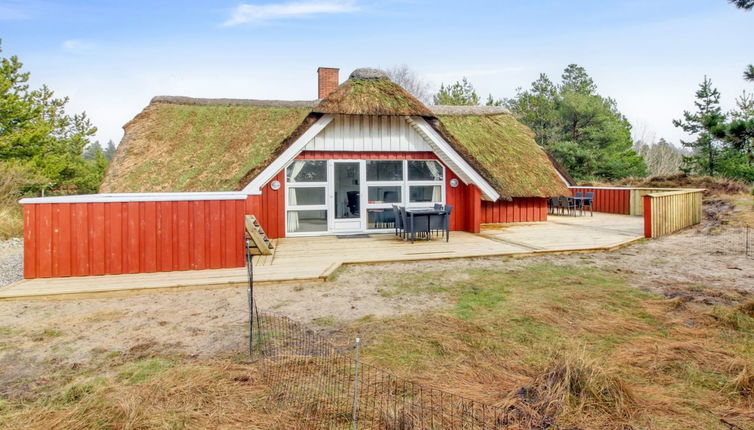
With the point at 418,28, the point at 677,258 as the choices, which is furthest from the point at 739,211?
the point at 418,28

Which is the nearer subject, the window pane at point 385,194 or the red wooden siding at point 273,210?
the red wooden siding at point 273,210

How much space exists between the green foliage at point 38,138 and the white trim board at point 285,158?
12011mm

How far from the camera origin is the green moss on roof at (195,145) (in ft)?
40.4

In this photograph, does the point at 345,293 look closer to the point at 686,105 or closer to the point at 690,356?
the point at 690,356

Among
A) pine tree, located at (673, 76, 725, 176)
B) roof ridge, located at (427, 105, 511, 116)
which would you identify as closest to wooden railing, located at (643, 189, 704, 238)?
roof ridge, located at (427, 105, 511, 116)

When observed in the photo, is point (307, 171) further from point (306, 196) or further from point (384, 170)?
point (384, 170)

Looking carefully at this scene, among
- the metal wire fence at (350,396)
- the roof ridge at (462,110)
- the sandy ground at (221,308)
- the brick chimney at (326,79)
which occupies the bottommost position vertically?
the metal wire fence at (350,396)

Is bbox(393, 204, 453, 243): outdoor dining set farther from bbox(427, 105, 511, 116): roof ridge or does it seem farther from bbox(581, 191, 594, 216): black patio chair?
bbox(581, 191, 594, 216): black patio chair

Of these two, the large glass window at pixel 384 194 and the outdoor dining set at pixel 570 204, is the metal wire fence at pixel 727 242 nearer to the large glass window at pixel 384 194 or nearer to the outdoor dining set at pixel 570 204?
the outdoor dining set at pixel 570 204

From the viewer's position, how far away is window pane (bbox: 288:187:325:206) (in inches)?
414

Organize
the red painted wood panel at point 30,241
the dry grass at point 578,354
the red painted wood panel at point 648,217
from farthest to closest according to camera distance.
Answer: the red painted wood panel at point 648,217
the red painted wood panel at point 30,241
the dry grass at point 578,354

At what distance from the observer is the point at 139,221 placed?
6.70 m

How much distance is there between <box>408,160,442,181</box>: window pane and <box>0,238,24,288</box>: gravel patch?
28.1 ft

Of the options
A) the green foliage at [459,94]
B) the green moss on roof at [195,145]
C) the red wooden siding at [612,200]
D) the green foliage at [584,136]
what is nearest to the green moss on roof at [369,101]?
the green moss on roof at [195,145]
